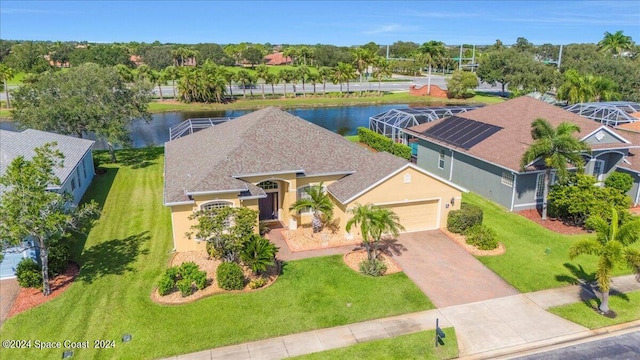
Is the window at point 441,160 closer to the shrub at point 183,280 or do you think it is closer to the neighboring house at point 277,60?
Answer: the shrub at point 183,280

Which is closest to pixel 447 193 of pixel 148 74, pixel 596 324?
pixel 596 324

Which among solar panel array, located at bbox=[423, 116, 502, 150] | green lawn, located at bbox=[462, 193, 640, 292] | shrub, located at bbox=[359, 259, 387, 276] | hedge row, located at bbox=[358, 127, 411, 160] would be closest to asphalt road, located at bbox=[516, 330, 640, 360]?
green lawn, located at bbox=[462, 193, 640, 292]

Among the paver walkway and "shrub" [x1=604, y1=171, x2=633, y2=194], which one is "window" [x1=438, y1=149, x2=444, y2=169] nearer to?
"shrub" [x1=604, y1=171, x2=633, y2=194]

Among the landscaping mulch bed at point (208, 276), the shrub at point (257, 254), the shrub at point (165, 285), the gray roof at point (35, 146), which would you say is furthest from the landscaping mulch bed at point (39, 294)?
the shrub at point (257, 254)

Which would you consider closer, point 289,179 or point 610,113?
point 289,179

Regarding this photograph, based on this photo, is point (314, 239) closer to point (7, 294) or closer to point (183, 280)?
point (183, 280)

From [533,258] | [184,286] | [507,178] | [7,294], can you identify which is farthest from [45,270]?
[507,178]
